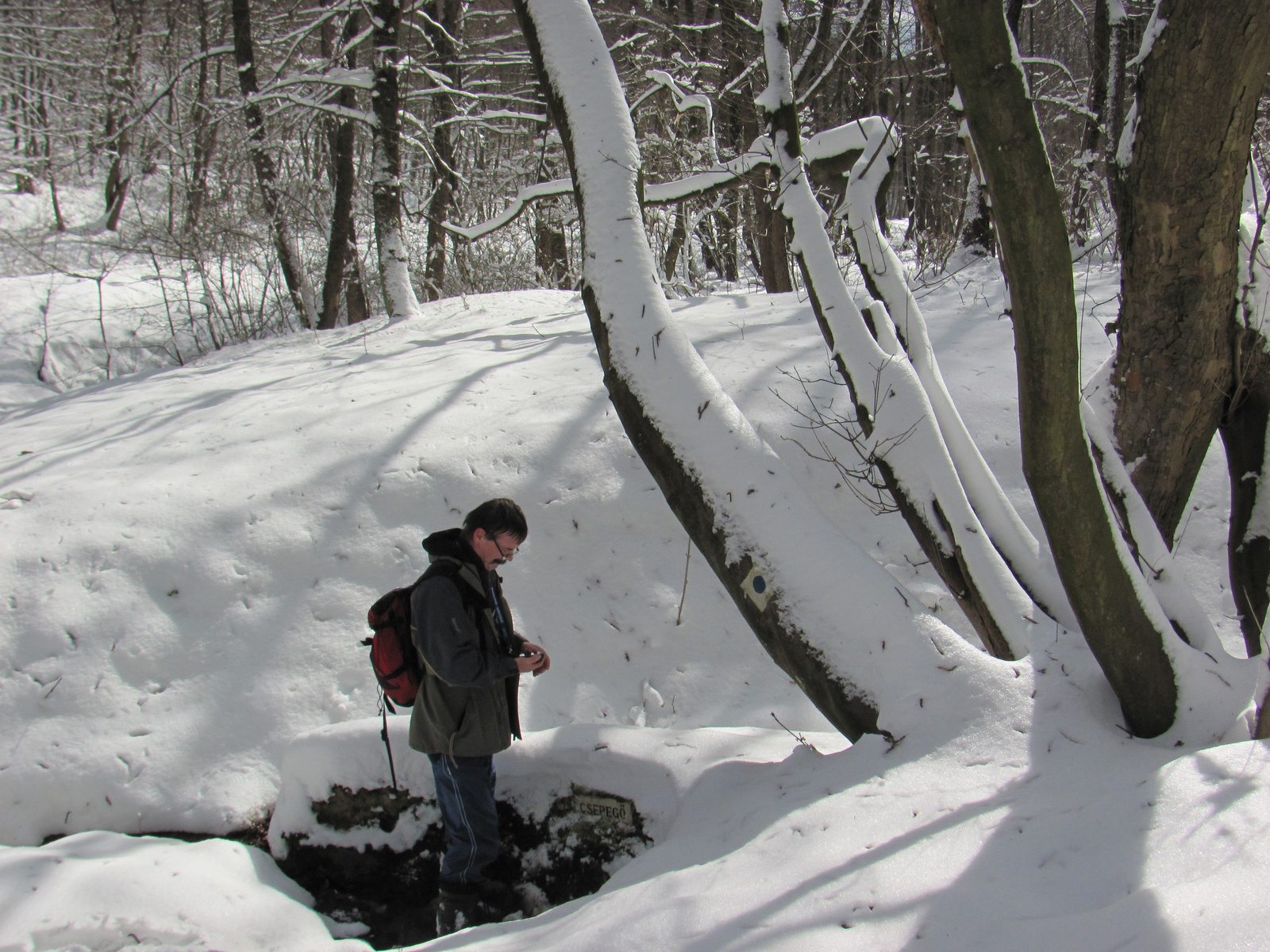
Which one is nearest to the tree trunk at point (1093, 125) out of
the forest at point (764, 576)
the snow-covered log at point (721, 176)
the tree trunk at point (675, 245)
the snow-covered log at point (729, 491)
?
the forest at point (764, 576)

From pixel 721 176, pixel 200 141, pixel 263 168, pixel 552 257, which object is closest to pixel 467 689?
pixel 721 176

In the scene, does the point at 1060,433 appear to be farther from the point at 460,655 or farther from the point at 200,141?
the point at 200,141

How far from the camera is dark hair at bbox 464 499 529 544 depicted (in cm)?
267

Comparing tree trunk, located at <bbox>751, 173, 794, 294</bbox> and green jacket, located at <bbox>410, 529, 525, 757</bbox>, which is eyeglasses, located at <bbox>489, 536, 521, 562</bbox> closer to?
green jacket, located at <bbox>410, 529, 525, 757</bbox>

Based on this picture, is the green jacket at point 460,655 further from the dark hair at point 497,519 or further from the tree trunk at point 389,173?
the tree trunk at point 389,173

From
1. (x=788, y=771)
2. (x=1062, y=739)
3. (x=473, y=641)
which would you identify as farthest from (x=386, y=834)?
(x=1062, y=739)

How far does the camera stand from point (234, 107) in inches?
334

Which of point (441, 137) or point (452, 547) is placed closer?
point (452, 547)

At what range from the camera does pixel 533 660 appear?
2.84 meters

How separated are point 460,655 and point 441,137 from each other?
1085 centimetres

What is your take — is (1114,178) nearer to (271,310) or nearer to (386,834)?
(386,834)

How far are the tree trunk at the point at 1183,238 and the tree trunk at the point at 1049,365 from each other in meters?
0.76

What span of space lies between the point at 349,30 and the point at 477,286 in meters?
3.91

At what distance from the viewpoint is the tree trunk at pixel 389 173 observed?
350 inches
